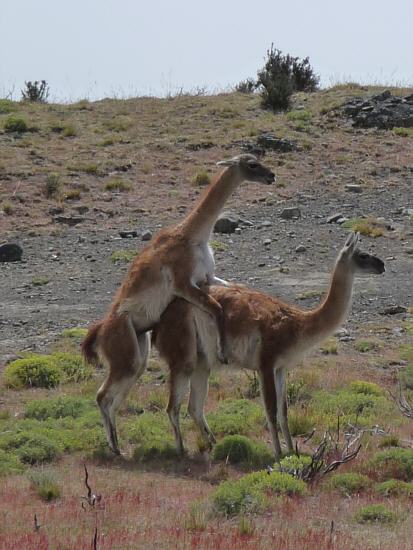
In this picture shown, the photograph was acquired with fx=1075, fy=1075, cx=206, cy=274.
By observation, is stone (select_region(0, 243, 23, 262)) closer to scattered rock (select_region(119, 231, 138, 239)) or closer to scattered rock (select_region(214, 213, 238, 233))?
scattered rock (select_region(119, 231, 138, 239))

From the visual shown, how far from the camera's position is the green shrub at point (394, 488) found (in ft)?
27.9

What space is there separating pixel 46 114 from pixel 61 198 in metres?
7.25

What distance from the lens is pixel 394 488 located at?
8.58 metres

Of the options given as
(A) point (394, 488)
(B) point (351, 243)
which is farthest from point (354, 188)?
(A) point (394, 488)

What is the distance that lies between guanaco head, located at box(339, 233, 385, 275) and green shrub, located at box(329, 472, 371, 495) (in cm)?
215

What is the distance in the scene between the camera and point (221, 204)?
10742mm

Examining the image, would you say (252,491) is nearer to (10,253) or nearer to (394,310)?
(394,310)

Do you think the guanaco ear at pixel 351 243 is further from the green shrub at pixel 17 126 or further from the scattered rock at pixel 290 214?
the green shrub at pixel 17 126

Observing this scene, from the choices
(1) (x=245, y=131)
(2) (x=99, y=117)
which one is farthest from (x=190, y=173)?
(2) (x=99, y=117)

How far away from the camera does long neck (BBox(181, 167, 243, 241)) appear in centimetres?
1044

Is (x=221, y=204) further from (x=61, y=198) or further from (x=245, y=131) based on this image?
(x=245, y=131)

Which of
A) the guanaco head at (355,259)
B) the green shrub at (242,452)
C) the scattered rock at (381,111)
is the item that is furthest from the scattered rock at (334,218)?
the green shrub at (242,452)

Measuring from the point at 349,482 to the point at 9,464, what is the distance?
9.51 ft

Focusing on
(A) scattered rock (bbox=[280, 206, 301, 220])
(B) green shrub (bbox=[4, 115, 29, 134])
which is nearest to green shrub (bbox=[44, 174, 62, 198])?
(B) green shrub (bbox=[4, 115, 29, 134])
